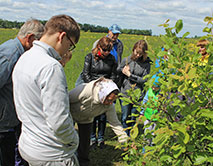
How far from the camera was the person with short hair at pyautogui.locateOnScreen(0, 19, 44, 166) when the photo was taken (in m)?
2.29

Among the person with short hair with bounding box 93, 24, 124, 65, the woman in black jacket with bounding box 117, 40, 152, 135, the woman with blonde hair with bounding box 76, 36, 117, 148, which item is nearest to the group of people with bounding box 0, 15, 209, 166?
the woman with blonde hair with bounding box 76, 36, 117, 148

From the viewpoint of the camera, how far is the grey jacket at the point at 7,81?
2.27 meters

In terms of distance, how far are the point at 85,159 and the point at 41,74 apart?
1.67 m

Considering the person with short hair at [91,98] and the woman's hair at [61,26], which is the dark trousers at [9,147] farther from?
the woman's hair at [61,26]

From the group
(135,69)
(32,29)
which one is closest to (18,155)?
(32,29)

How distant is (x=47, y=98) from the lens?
4.64ft

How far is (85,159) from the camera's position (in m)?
2.78

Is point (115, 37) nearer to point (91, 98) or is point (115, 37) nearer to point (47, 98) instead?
point (91, 98)

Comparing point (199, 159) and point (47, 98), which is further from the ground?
point (47, 98)

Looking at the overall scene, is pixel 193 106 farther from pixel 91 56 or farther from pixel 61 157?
pixel 91 56

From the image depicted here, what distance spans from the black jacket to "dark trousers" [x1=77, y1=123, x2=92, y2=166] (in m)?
1.42

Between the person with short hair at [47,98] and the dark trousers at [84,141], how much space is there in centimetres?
83

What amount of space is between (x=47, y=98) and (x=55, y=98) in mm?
47

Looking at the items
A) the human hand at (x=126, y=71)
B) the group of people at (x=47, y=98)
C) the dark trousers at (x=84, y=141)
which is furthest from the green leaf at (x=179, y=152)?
the human hand at (x=126, y=71)
